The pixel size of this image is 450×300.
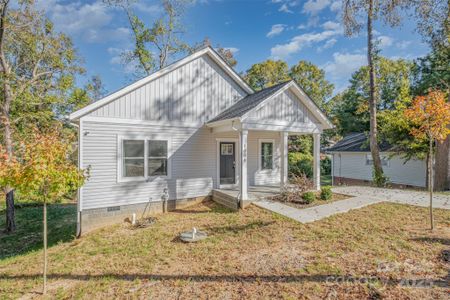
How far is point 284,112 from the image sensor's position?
9266mm

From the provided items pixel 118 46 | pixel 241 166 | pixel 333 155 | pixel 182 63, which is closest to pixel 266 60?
pixel 333 155

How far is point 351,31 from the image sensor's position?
13461 millimetres

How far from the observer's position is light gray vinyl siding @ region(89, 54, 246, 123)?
8438 mm

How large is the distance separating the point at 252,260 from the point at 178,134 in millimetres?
5963

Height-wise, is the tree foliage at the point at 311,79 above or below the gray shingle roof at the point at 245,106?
above

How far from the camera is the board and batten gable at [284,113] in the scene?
8619 mm

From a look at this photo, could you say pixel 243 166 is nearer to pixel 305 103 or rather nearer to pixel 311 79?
pixel 305 103

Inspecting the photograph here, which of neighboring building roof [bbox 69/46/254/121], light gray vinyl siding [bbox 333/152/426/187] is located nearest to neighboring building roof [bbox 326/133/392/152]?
light gray vinyl siding [bbox 333/152/426/187]

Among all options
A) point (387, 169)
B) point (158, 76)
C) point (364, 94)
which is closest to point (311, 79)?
point (364, 94)

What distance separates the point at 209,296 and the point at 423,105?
700cm

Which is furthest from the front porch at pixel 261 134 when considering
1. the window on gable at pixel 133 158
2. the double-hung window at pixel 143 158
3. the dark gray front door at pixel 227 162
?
the window on gable at pixel 133 158

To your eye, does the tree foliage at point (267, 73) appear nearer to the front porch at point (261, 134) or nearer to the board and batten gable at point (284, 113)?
the front porch at point (261, 134)

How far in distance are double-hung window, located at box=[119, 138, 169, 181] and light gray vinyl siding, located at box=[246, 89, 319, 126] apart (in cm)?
359

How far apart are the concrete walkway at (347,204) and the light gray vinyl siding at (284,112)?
10.3ft
